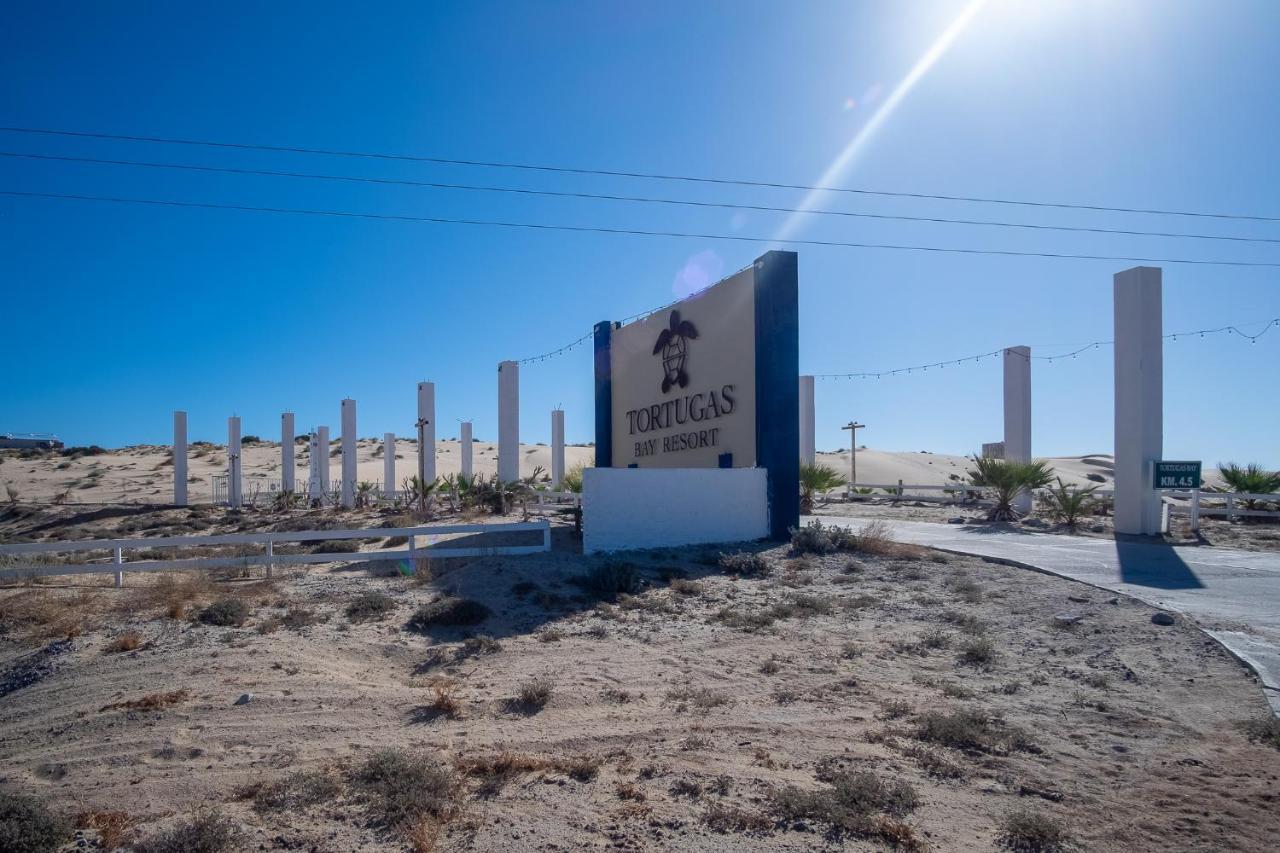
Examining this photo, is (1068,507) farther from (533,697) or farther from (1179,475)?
(533,697)

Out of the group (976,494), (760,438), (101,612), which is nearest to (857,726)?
(101,612)

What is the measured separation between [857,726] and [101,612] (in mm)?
9414

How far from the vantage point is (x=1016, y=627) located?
921cm

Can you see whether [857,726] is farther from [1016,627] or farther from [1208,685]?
[1016,627]

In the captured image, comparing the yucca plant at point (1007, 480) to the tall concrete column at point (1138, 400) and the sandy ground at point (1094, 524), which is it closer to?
the sandy ground at point (1094, 524)

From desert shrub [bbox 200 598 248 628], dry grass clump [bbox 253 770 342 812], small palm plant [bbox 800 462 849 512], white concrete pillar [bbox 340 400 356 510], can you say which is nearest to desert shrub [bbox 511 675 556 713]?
dry grass clump [bbox 253 770 342 812]

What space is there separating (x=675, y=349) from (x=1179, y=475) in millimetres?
11856

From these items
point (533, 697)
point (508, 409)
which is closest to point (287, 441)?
point (508, 409)

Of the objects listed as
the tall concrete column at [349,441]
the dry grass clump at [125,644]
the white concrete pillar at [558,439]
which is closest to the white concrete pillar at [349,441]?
the tall concrete column at [349,441]

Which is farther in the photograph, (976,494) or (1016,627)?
(976,494)

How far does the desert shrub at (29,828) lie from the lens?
14.1ft

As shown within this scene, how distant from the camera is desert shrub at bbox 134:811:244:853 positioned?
432 centimetres

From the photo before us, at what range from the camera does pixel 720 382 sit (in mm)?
18578

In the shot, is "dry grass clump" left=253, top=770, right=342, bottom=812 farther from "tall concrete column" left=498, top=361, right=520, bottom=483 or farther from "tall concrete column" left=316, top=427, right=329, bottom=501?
"tall concrete column" left=316, top=427, right=329, bottom=501
